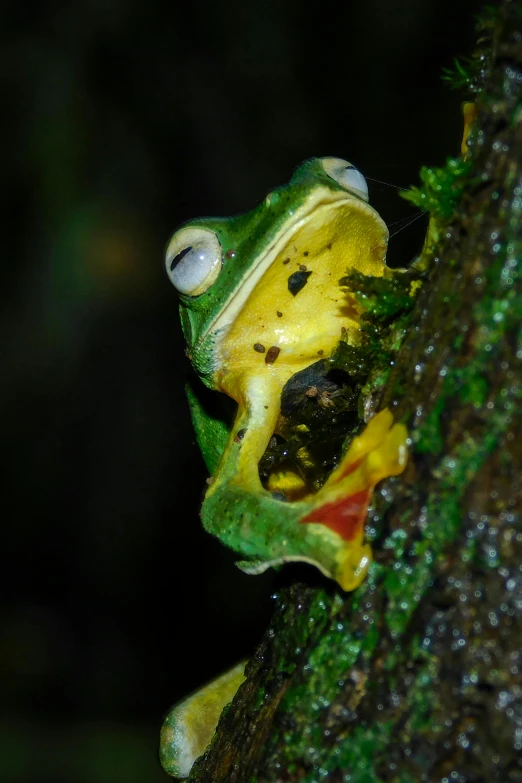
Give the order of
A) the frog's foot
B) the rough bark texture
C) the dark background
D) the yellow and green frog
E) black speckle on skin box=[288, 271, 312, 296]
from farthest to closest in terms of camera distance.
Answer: the dark background → black speckle on skin box=[288, 271, 312, 296] → the yellow and green frog → the frog's foot → the rough bark texture

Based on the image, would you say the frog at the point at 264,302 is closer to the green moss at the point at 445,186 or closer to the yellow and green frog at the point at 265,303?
the yellow and green frog at the point at 265,303

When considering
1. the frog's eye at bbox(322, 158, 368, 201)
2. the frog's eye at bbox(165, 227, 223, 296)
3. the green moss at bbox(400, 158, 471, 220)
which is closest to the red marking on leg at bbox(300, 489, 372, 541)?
the green moss at bbox(400, 158, 471, 220)

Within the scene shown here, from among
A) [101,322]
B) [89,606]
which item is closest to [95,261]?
[101,322]

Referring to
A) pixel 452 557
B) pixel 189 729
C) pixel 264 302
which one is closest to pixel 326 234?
pixel 264 302

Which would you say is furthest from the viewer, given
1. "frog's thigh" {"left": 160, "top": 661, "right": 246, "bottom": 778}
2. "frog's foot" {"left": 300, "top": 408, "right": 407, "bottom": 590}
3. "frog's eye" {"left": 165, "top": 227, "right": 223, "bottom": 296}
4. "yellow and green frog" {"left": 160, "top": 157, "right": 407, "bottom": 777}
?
"frog's thigh" {"left": 160, "top": 661, "right": 246, "bottom": 778}

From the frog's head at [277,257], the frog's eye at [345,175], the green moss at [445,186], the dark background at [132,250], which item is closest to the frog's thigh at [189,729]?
the frog's head at [277,257]

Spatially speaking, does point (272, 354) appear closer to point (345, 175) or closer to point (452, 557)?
point (345, 175)

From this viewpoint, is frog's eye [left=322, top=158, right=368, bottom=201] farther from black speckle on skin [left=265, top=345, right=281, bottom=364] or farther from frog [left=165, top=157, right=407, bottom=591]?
black speckle on skin [left=265, top=345, right=281, bottom=364]
